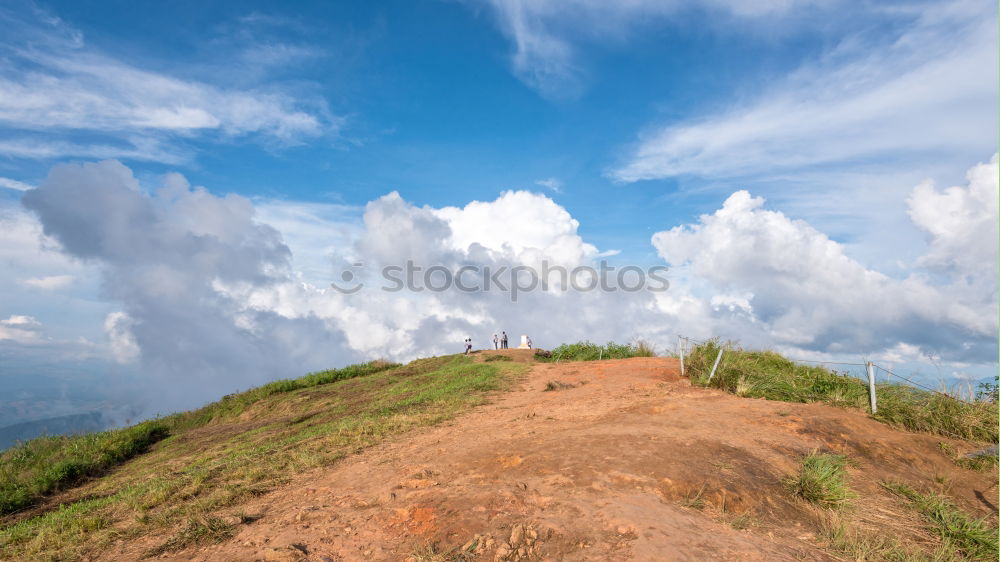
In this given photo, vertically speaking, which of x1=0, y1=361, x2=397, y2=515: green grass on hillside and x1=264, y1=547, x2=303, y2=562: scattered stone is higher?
x1=264, y1=547, x2=303, y2=562: scattered stone

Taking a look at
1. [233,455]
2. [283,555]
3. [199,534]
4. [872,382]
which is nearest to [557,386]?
[872,382]

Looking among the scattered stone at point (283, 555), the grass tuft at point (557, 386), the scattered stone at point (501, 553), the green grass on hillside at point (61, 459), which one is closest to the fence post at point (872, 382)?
the grass tuft at point (557, 386)

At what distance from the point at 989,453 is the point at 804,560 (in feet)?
21.8

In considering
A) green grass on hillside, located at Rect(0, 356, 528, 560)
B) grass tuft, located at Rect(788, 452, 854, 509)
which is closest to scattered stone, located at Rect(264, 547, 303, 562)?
green grass on hillside, located at Rect(0, 356, 528, 560)

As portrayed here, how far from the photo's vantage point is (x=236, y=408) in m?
22.0

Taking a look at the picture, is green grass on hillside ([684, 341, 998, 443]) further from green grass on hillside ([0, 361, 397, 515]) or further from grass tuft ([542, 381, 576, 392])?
green grass on hillside ([0, 361, 397, 515])

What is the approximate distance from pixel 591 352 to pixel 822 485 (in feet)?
59.9

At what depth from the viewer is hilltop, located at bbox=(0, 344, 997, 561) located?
508 cm

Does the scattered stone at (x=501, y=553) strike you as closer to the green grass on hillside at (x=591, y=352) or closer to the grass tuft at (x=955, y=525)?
the grass tuft at (x=955, y=525)

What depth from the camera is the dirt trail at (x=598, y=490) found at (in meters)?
4.94

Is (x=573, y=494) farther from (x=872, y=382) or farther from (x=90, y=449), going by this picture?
(x=90, y=449)

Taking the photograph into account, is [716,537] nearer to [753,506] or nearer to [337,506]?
[753,506]

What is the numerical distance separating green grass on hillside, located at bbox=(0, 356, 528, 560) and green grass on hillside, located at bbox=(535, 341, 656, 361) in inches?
169

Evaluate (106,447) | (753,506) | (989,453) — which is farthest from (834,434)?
(106,447)
